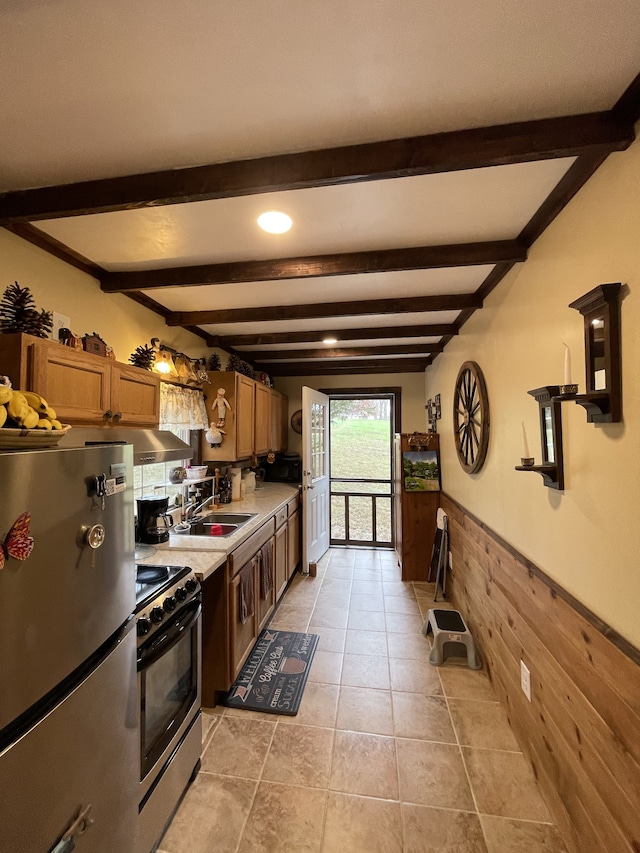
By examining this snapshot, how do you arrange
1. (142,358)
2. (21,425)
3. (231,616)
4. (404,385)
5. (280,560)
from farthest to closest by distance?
(404,385), (280,560), (142,358), (231,616), (21,425)

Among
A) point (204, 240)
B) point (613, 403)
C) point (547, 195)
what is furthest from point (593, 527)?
point (204, 240)

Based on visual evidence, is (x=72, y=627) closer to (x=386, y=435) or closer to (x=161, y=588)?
(x=161, y=588)

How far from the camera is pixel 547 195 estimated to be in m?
1.42

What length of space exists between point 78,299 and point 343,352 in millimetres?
2557

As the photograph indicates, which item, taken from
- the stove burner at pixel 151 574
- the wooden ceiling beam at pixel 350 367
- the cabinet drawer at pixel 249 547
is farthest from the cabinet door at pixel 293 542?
the stove burner at pixel 151 574

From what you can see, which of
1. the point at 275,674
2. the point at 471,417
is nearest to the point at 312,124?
the point at 471,417

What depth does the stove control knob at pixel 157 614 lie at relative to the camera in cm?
133

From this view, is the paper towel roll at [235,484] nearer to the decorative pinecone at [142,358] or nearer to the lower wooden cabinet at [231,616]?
the lower wooden cabinet at [231,616]

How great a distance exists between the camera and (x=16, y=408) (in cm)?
88

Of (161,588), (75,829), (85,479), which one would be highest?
(85,479)

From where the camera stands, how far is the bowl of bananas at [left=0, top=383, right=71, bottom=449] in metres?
0.82

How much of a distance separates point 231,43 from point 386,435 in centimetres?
440

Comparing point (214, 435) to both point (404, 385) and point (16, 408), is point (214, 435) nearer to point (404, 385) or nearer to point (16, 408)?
point (16, 408)

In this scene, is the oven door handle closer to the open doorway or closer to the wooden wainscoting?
the wooden wainscoting
